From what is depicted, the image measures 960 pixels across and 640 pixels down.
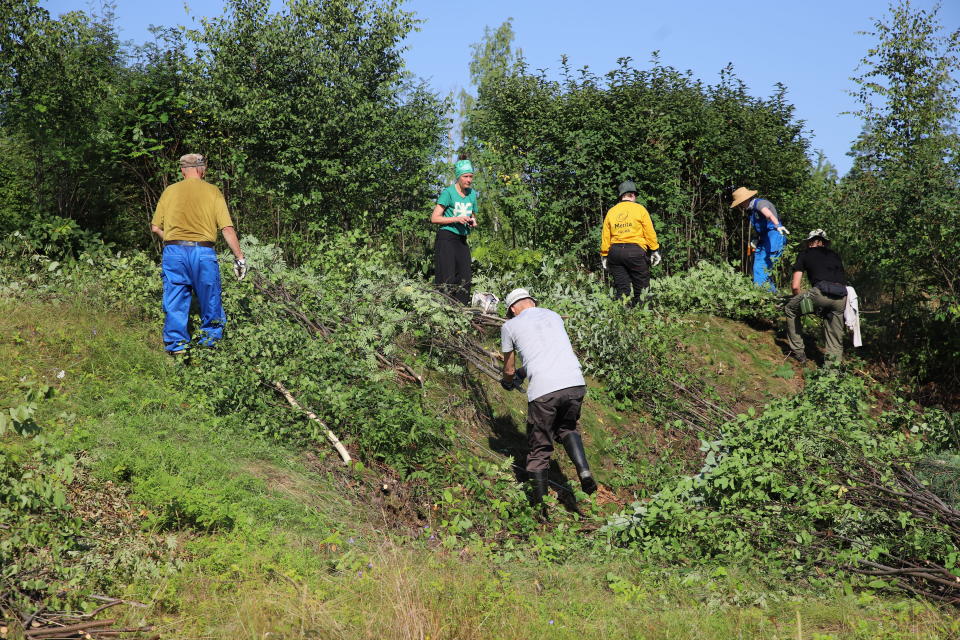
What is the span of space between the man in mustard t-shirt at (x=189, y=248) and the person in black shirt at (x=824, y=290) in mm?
7100

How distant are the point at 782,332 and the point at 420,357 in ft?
19.9

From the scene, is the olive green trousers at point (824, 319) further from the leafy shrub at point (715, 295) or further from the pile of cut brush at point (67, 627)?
the pile of cut brush at point (67, 627)

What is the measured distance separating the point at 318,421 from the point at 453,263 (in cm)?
320

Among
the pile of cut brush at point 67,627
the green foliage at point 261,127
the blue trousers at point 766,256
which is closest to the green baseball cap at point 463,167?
the green foliage at point 261,127

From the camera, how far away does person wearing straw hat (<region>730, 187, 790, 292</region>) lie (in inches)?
449

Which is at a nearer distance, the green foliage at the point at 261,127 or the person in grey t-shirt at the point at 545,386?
the person in grey t-shirt at the point at 545,386

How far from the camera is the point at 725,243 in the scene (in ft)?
40.7

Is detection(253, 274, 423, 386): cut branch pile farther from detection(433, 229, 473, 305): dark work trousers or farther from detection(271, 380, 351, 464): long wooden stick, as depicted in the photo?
detection(433, 229, 473, 305): dark work trousers

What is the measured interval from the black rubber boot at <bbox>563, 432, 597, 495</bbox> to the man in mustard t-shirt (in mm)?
3268

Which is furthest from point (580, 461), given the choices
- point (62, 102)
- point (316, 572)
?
point (62, 102)

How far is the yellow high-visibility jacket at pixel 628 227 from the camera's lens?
1008 centimetres

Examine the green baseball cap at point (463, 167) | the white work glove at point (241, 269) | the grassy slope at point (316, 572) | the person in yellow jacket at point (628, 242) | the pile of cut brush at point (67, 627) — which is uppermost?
the green baseball cap at point (463, 167)

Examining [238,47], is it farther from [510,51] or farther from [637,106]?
[510,51]

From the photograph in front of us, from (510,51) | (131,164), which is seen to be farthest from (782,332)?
(510,51)
